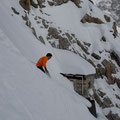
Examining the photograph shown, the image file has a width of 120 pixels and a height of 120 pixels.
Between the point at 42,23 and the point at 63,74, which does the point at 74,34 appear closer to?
the point at 42,23

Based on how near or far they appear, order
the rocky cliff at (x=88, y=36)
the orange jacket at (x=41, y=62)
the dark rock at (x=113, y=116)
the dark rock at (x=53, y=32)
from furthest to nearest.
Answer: the dark rock at (x=53, y=32) → the rocky cliff at (x=88, y=36) → the dark rock at (x=113, y=116) → the orange jacket at (x=41, y=62)

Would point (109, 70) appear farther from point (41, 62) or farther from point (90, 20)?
point (41, 62)

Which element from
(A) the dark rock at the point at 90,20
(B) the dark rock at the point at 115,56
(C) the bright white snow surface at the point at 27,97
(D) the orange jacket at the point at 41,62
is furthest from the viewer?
(A) the dark rock at the point at 90,20

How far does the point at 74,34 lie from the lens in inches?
766

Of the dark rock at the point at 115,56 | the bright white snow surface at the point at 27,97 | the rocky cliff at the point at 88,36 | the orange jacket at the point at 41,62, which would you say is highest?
the bright white snow surface at the point at 27,97

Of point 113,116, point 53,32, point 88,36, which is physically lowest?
point 113,116

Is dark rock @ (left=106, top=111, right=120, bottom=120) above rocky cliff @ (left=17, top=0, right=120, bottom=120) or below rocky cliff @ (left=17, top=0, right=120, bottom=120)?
below

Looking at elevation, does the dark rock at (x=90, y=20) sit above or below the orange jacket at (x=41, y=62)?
below

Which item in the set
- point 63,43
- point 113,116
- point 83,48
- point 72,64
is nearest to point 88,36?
point 83,48

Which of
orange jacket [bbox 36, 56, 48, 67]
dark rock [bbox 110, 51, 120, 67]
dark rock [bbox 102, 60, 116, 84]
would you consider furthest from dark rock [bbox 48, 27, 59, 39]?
orange jacket [bbox 36, 56, 48, 67]

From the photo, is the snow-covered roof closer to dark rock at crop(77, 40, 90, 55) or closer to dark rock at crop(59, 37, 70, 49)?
dark rock at crop(59, 37, 70, 49)

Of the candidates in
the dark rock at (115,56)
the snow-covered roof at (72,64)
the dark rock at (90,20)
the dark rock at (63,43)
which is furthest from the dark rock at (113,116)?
the dark rock at (90,20)

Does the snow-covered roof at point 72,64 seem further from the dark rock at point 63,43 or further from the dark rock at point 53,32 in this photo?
the dark rock at point 53,32

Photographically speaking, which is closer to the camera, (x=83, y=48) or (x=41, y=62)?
(x=41, y=62)
